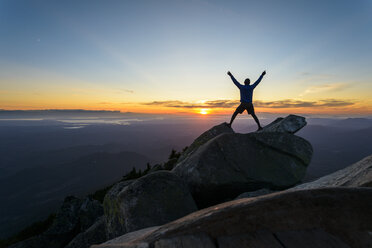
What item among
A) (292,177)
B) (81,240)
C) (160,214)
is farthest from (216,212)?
(81,240)

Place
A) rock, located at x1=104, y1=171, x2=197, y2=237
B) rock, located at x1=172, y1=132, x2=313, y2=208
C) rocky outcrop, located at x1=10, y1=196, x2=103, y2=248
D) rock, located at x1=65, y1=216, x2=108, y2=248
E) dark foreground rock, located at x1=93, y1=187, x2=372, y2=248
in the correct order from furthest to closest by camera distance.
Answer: rocky outcrop, located at x1=10, y1=196, x2=103, y2=248
rock, located at x1=65, y1=216, x2=108, y2=248
rock, located at x1=172, y1=132, x2=313, y2=208
rock, located at x1=104, y1=171, x2=197, y2=237
dark foreground rock, located at x1=93, y1=187, x2=372, y2=248

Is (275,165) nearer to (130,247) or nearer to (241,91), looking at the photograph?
(241,91)

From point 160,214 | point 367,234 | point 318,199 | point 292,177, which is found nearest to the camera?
point 367,234

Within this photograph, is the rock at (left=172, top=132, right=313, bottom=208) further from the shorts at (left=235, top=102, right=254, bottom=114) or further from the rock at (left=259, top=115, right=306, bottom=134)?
the shorts at (left=235, top=102, right=254, bottom=114)

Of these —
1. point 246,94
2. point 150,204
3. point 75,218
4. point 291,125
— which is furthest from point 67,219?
point 291,125

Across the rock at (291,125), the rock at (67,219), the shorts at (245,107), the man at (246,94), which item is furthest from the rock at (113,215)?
the rock at (291,125)

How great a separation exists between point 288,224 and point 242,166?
6551 mm

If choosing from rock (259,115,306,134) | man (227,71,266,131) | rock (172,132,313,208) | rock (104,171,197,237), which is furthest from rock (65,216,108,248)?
rock (259,115,306,134)

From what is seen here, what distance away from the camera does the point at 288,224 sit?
2.22m

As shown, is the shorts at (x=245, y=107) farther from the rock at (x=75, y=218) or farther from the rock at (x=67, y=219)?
the rock at (x=67, y=219)

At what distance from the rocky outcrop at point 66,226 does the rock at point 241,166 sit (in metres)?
9.84

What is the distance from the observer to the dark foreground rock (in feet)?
6.83

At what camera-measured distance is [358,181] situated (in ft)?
12.4

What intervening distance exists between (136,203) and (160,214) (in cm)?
95
